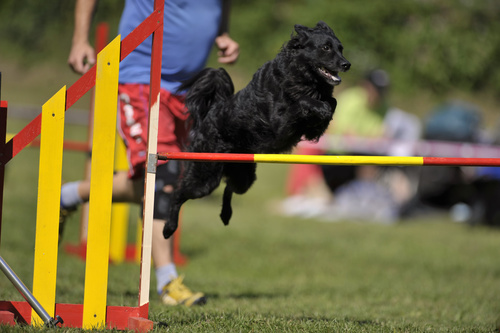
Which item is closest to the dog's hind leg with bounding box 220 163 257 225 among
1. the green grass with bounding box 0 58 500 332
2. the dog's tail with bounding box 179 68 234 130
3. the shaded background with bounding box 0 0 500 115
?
the dog's tail with bounding box 179 68 234 130

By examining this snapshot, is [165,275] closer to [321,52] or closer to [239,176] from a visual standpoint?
[239,176]

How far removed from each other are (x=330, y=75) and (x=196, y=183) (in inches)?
31.7

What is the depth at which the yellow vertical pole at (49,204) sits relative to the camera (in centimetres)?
256

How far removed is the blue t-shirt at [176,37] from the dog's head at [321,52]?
2.64ft

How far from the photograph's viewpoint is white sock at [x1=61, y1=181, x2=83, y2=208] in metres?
3.69

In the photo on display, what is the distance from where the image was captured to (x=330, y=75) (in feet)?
8.53

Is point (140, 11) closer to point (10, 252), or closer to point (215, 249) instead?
point (10, 252)

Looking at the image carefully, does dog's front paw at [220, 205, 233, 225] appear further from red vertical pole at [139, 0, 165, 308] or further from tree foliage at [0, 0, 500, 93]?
tree foliage at [0, 0, 500, 93]

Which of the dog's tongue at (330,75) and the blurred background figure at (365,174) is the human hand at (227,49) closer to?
the dog's tongue at (330,75)

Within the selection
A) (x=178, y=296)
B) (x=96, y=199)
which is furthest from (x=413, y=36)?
(x=96, y=199)

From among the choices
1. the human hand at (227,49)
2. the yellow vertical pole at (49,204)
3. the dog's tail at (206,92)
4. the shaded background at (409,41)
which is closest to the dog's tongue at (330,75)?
the dog's tail at (206,92)

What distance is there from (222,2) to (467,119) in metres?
6.10

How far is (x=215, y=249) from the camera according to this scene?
6020mm

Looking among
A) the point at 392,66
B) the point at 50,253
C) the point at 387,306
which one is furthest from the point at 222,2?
the point at 392,66
